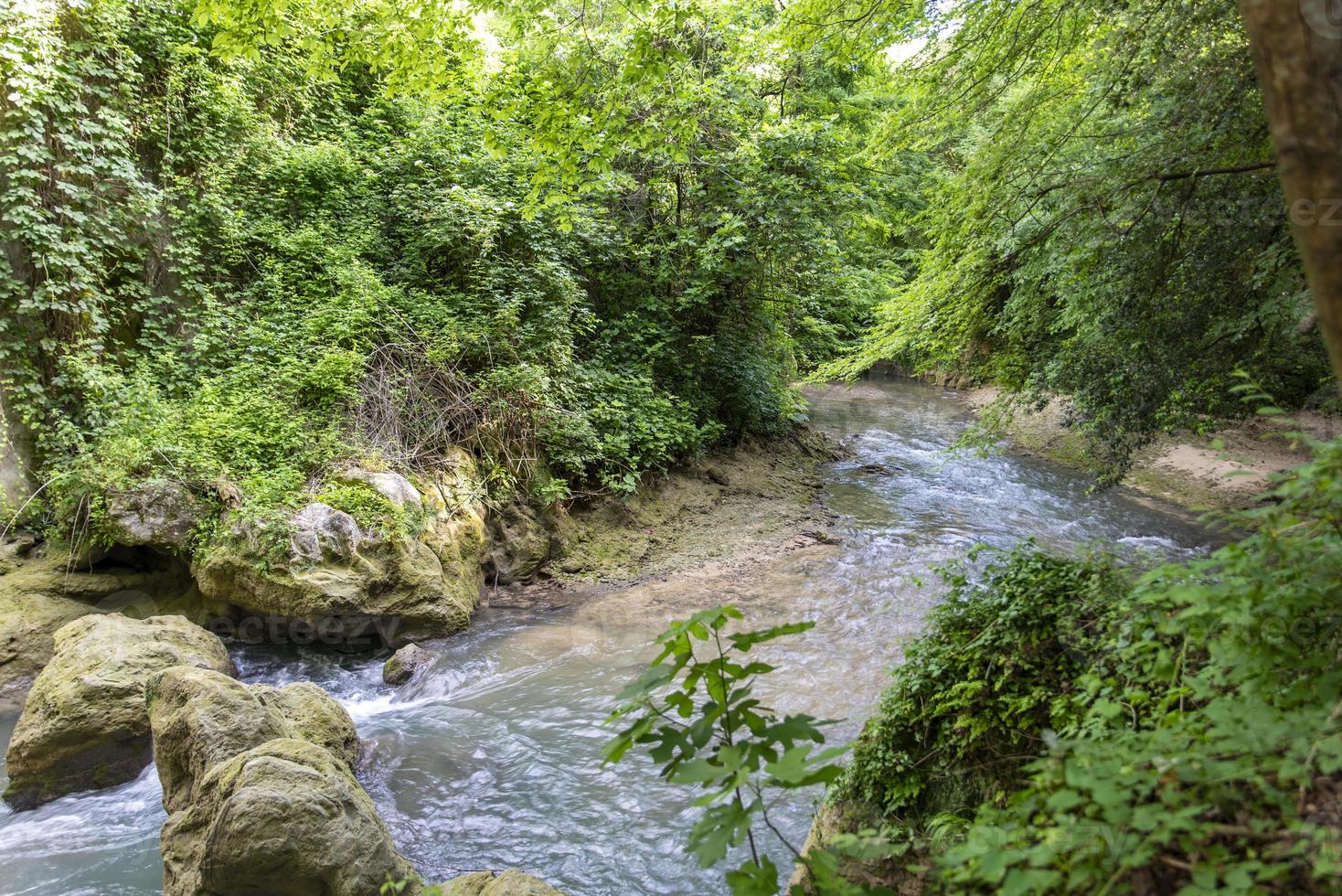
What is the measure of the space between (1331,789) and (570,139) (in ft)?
19.1

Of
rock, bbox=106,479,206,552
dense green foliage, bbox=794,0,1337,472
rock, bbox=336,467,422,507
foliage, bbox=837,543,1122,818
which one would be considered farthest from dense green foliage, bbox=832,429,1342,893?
rock, bbox=106,479,206,552

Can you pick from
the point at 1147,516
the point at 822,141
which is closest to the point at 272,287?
the point at 822,141

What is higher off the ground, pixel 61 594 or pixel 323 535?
pixel 323 535

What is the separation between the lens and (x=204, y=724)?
4.09 meters

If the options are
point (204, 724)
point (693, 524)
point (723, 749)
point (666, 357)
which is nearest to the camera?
point (723, 749)

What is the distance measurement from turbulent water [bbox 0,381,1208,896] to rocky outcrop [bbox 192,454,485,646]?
38cm

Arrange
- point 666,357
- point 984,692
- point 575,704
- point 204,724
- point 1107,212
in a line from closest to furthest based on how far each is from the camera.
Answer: point 984,692 → point 204,724 → point 1107,212 → point 575,704 → point 666,357

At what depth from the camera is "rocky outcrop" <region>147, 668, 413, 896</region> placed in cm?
326

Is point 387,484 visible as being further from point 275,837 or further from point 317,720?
point 275,837

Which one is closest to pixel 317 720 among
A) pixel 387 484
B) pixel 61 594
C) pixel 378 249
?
pixel 387 484

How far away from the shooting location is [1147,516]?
32.1ft

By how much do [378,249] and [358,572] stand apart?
500cm

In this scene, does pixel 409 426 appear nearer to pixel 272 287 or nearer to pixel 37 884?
pixel 272 287

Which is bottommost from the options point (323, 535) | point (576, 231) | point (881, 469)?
point (881, 469)
